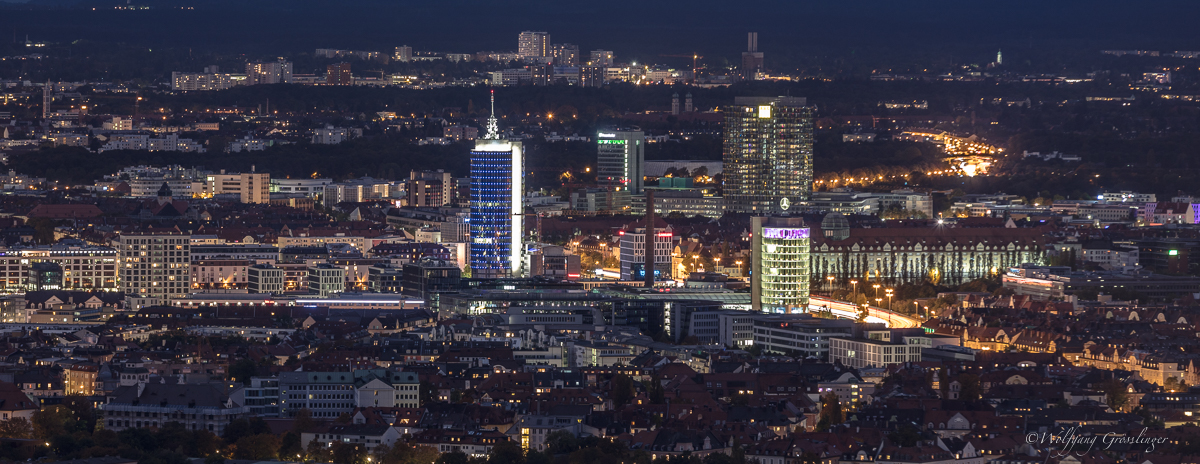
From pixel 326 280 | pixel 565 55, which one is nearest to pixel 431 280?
pixel 326 280

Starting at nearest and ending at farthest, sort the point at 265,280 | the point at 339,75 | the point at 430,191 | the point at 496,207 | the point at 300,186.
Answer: the point at 265,280, the point at 496,207, the point at 430,191, the point at 300,186, the point at 339,75

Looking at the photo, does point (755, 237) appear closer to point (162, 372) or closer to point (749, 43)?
point (162, 372)

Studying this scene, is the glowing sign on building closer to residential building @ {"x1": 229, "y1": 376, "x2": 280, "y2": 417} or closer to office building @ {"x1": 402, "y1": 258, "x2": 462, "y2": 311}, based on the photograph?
office building @ {"x1": 402, "y1": 258, "x2": 462, "y2": 311}


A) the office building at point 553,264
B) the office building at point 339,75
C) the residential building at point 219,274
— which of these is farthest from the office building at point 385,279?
the office building at point 339,75

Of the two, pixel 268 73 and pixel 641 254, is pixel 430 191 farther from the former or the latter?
pixel 268 73

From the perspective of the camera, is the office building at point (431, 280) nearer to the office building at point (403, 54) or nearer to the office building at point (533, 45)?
the office building at point (403, 54)

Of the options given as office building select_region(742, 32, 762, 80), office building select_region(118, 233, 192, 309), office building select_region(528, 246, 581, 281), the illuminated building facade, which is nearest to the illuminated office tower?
office building select_region(528, 246, 581, 281)
